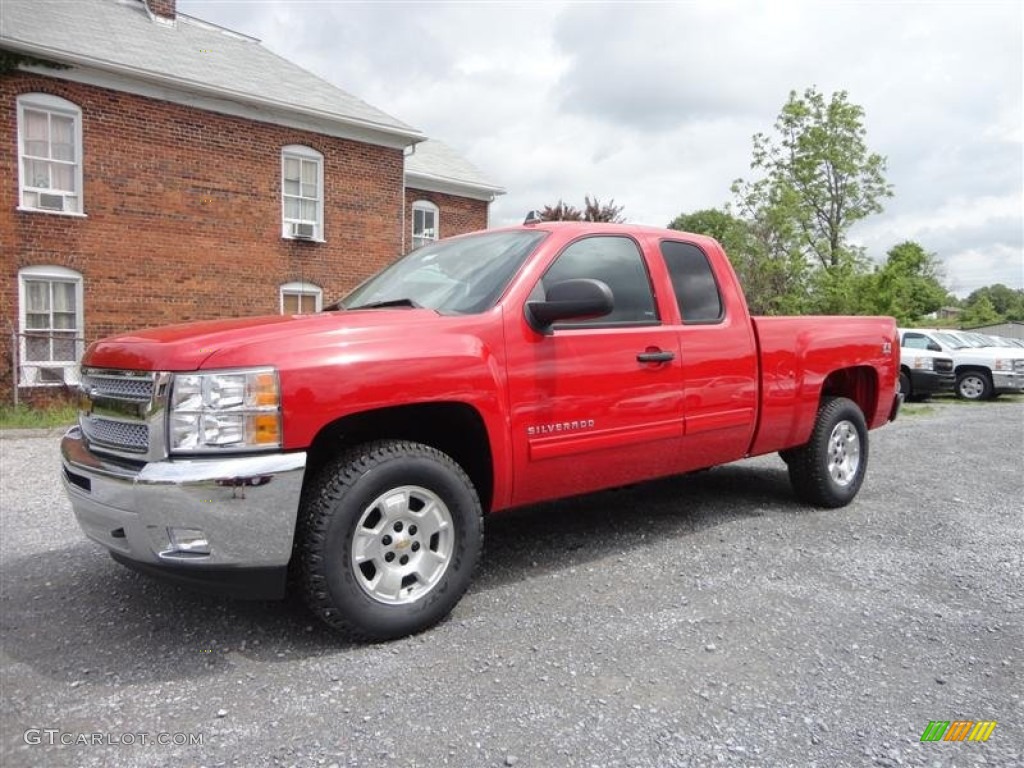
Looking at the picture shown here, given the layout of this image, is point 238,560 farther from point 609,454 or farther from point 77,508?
point 609,454

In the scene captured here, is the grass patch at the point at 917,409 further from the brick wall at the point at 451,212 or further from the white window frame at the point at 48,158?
the white window frame at the point at 48,158

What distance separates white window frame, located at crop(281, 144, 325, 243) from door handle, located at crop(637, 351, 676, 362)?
12017 millimetres

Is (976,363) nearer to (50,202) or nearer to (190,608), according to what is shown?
(190,608)

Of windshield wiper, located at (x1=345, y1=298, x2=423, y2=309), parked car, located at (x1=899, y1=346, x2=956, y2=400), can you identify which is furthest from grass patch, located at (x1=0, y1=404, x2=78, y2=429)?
parked car, located at (x1=899, y1=346, x2=956, y2=400)

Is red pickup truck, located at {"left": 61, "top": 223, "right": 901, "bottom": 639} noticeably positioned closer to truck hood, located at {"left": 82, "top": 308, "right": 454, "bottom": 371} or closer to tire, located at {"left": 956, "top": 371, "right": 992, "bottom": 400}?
truck hood, located at {"left": 82, "top": 308, "right": 454, "bottom": 371}

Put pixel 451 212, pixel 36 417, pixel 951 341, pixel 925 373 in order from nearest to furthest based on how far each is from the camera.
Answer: pixel 36 417 → pixel 925 373 → pixel 951 341 → pixel 451 212

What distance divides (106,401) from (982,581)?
4.51m

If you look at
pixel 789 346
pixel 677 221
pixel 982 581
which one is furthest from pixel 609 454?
pixel 677 221

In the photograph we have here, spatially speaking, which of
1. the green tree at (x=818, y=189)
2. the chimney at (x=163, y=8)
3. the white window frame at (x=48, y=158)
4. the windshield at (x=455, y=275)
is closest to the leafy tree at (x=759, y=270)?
the green tree at (x=818, y=189)

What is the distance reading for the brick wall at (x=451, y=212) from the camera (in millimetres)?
18969

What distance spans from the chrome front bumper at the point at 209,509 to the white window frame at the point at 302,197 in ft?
41.1

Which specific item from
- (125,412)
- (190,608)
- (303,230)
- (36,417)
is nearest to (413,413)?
(125,412)

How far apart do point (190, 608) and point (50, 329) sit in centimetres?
1073

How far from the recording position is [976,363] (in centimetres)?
1619
